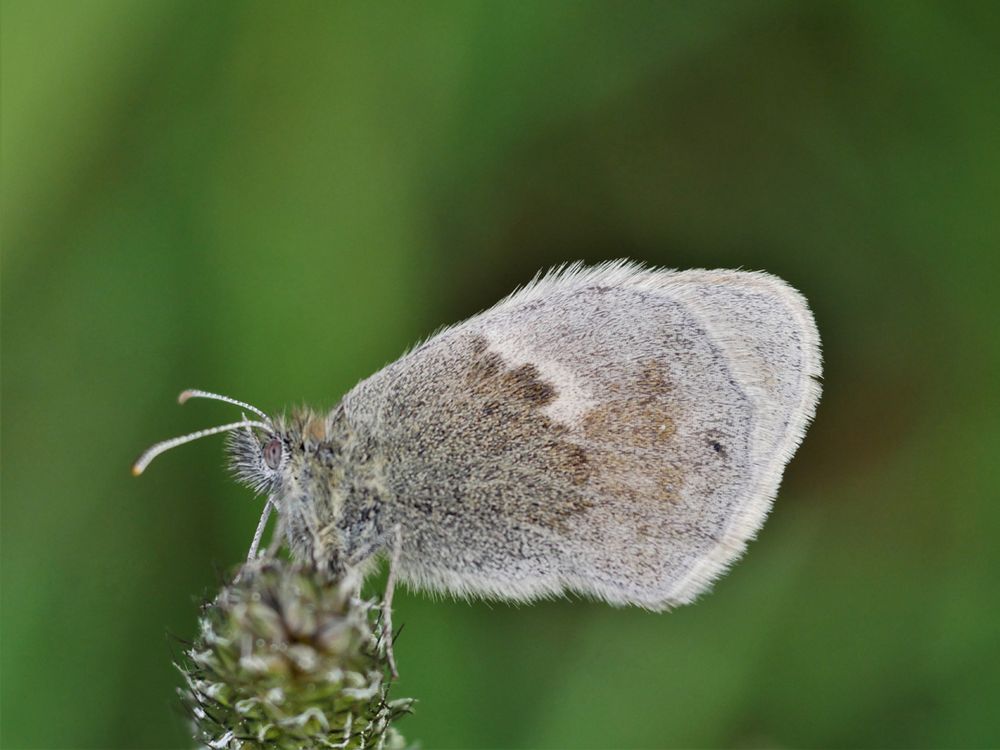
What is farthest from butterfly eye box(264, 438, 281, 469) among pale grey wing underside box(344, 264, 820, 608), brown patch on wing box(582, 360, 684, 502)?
brown patch on wing box(582, 360, 684, 502)

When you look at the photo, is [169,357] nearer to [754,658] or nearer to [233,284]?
[233,284]

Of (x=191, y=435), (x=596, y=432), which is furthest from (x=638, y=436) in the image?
(x=191, y=435)

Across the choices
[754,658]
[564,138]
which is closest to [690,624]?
[754,658]

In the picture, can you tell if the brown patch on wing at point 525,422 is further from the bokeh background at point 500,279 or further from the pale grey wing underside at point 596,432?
the bokeh background at point 500,279

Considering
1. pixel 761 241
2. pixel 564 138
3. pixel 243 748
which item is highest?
pixel 564 138

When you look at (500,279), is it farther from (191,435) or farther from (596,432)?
(191,435)

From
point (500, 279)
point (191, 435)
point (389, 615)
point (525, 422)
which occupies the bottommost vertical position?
point (389, 615)

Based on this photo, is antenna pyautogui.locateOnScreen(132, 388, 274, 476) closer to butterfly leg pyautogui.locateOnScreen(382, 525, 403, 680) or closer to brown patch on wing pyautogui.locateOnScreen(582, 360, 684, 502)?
butterfly leg pyautogui.locateOnScreen(382, 525, 403, 680)

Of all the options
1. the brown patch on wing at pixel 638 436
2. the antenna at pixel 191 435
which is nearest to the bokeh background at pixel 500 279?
the antenna at pixel 191 435
